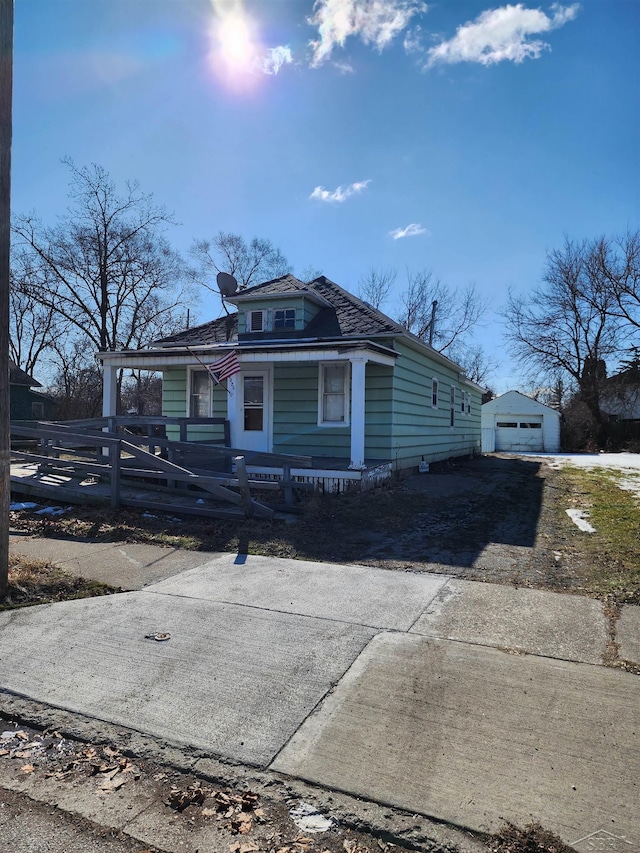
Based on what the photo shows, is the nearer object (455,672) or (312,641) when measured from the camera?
(455,672)

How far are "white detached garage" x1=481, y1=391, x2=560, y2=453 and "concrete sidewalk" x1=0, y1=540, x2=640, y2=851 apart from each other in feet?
98.7

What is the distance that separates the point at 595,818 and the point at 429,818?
2.23ft

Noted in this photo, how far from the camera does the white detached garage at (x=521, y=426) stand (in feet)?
112

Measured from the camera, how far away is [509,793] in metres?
2.48

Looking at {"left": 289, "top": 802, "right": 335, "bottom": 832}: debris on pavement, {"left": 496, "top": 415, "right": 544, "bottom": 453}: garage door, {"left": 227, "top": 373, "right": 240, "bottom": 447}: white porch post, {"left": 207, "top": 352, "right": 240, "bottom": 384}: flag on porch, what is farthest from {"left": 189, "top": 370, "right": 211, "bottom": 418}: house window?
{"left": 496, "top": 415, "right": 544, "bottom": 453}: garage door

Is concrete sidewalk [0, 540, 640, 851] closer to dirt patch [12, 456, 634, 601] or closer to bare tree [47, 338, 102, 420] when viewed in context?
dirt patch [12, 456, 634, 601]

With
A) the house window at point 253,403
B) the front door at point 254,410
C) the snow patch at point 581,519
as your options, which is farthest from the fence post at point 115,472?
the snow patch at point 581,519

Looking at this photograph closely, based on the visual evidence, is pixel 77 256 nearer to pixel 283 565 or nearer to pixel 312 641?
pixel 283 565

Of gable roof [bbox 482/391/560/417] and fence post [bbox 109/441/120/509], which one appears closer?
fence post [bbox 109/441/120/509]

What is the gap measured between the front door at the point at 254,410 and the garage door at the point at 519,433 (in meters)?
23.9

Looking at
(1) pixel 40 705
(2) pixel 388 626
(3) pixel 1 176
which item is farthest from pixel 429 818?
(3) pixel 1 176

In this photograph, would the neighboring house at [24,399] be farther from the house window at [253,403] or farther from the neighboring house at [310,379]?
the house window at [253,403]

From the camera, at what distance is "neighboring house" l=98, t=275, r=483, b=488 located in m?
11.8

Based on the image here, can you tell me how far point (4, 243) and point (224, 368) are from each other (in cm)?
680
